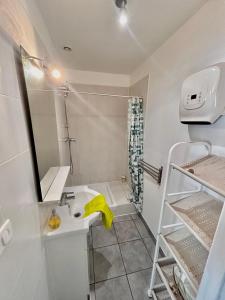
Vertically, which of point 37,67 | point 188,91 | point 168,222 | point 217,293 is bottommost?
point 168,222

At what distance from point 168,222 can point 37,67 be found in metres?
1.94

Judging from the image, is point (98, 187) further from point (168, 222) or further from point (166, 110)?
point (166, 110)

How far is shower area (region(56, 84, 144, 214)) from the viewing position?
94.5 inches

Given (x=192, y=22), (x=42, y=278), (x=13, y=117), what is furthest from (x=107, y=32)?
(x=42, y=278)

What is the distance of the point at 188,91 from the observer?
0.94 meters

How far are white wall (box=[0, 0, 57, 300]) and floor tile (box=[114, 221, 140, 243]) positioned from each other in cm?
121

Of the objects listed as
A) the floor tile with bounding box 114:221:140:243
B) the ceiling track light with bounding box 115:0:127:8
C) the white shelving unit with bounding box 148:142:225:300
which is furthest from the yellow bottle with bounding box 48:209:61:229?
the ceiling track light with bounding box 115:0:127:8

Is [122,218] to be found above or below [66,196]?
below

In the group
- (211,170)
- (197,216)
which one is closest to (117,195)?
(197,216)

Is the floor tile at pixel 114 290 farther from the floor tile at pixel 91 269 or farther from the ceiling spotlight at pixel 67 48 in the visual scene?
the ceiling spotlight at pixel 67 48

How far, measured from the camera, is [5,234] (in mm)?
484

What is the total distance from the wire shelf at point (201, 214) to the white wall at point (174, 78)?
41 centimetres

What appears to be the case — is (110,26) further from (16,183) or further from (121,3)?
(16,183)

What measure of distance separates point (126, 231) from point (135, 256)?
364 millimetres
